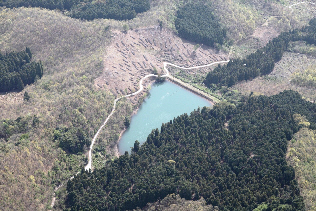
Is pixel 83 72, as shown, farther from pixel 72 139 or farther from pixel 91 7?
pixel 91 7

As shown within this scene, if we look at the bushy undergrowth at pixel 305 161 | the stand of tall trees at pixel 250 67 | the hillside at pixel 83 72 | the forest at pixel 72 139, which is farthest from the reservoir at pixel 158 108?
the bushy undergrowth at pixel 305 161

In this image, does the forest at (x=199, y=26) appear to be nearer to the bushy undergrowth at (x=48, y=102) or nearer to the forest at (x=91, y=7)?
the forest at (x=91, y=7)

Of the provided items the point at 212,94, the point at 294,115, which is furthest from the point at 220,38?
the point at 294,115

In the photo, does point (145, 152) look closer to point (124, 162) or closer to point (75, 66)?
point (124, 162)

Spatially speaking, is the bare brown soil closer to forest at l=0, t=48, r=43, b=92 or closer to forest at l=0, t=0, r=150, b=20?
forest at l=0, t=0, r=150, b=20

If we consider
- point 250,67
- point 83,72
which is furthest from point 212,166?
point 250,67

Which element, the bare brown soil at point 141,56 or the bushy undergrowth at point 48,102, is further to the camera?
the bare brown soil at point 141,56
